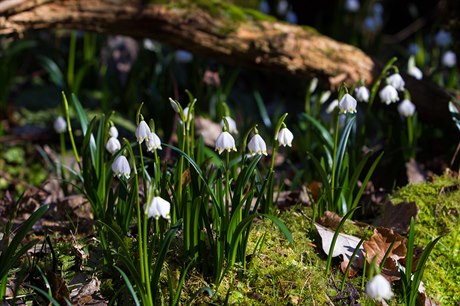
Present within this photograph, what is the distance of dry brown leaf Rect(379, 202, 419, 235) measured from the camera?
2684 millimetres

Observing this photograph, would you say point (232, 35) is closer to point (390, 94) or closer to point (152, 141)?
point (390, 94)

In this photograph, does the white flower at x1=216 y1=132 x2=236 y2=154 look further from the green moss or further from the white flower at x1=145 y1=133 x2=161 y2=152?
the green moss

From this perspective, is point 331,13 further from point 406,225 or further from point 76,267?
point 76,267

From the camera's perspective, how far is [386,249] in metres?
2.42

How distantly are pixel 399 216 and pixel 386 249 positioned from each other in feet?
1.17

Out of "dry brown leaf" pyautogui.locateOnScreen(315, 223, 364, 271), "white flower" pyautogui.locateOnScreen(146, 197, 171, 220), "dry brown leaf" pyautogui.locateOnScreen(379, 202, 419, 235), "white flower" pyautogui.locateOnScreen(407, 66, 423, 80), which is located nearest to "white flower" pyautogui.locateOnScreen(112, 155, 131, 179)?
"white flower" pyautogui.locateOnScreen(146, 197, 171, 220)

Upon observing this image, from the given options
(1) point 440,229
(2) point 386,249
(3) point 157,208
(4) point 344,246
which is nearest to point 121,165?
(3) point 157,208

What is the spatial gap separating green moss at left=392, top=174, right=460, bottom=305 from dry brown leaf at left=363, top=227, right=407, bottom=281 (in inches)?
5.5

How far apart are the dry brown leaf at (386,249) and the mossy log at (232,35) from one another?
1.38m

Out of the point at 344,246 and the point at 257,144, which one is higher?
the point at 257,144

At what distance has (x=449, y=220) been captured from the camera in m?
2.72

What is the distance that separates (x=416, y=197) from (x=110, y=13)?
1956 mm

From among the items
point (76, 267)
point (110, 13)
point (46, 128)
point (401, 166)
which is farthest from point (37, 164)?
point (401, 166)

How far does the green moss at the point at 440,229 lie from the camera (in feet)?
8.01
